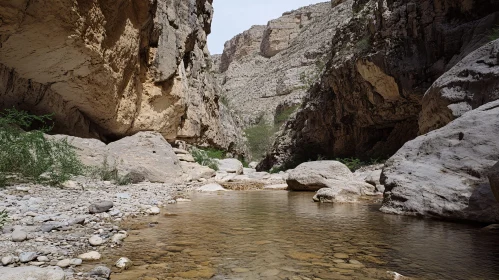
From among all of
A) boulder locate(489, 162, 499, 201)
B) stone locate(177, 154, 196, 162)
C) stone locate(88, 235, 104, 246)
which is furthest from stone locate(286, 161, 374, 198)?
stone locate(88, 235, 104, 246)

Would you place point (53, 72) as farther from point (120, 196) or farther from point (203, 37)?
point (203, 37)

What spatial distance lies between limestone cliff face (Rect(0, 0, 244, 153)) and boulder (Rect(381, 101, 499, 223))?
752 cm

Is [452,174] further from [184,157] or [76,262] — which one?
[184,157]

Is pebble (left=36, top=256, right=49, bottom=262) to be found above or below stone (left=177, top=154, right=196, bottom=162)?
below

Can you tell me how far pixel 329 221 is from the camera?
4398 millimetres

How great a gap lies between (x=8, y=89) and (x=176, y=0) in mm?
10588

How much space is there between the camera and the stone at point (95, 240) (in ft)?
9.03

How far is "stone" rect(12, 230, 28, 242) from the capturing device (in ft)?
8.24

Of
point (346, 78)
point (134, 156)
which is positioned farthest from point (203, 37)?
point (134, 156)

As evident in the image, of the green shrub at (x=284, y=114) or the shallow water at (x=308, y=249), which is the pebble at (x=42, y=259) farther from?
the green shrub at (x=284, y=114)

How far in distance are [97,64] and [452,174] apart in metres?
8.47

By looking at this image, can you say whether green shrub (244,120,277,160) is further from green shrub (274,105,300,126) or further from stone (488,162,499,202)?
stone (488,162,499,202)

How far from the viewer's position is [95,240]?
278 centimetres

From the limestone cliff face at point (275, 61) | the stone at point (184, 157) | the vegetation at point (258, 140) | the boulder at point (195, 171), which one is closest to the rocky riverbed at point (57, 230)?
the boulder at point (195, 171)
